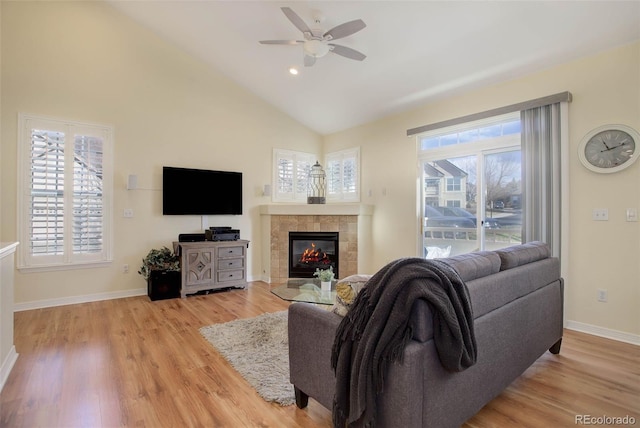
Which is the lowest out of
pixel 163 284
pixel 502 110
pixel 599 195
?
pixel 163 284

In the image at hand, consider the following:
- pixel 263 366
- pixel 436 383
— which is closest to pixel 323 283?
pixel 263 366

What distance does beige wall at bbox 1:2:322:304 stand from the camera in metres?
3.94

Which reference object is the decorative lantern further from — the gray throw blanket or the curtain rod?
the gray throw blanket

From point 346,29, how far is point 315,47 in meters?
0.44

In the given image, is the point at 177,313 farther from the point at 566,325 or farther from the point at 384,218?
the point at 566,325

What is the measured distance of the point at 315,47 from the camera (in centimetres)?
329

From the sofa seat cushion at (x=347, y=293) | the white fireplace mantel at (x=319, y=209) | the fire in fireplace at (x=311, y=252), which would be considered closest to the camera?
the sofa seat cushion at (x=347, y=293)

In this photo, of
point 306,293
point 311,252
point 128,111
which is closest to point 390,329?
point 306,293

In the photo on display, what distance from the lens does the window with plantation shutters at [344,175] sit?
5.90 meters

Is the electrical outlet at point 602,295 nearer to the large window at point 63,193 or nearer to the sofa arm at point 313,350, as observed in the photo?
the sofa arm at point 313,350

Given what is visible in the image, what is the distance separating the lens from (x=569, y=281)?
11.2 ft

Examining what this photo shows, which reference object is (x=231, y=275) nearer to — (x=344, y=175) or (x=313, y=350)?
(x=344, y=175)

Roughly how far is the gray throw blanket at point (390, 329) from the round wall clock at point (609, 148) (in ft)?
8.94

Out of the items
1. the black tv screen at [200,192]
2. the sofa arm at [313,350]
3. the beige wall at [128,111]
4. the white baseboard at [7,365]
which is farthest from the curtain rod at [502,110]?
the white baseboard at [7,365]
